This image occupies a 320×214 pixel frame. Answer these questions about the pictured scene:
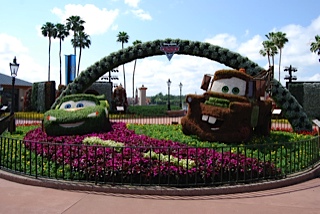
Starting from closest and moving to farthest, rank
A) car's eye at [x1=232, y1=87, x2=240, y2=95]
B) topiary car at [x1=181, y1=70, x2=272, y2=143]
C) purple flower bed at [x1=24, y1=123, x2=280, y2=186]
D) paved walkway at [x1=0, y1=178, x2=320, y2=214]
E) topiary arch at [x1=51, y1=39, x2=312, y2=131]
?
1. paved walkway at [x1=0, y1=178, x2=320, y2=214]
2. purple flower bed at [x1=24, y1=123, x2=280, y2=186]
3. topiary car at [x1=181, y1=70, x2=272, y2=143]
4. car's eye at [x1=232, y1=87, x2=240, y2=95]
5. topiary arch at [x1=51, y1=39, x2=312, y2=131]

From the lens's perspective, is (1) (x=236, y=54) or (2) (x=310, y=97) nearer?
(1) (x=236, y=54)

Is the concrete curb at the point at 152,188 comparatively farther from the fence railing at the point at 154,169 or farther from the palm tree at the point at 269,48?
the palm tree at the point at 269,48

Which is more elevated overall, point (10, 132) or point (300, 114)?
point (300, 114)

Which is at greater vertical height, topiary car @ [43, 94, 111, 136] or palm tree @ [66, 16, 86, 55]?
palm tree @ [66, 16, 86, 55]

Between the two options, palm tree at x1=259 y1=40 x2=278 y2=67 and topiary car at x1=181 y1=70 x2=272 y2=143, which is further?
palm tree at x1=259 y1=40 x2=278 y2=67

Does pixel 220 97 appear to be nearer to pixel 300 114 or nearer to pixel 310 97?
pixel 300 114

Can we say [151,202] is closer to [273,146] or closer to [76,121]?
[273,146]

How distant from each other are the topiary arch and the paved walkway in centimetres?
816

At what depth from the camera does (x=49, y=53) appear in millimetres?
58344

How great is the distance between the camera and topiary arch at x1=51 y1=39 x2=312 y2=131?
14672 millimetres

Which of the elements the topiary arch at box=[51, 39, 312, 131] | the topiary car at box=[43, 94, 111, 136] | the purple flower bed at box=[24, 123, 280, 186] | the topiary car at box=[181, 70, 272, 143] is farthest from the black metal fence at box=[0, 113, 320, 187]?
the topiary arch at box=[51, 39, 312, 131]

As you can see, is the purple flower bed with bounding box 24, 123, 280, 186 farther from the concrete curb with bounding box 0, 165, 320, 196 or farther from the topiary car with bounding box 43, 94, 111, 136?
the topiary car with bounding box 43, 94, 111, 136

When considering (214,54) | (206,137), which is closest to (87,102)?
(206,137)

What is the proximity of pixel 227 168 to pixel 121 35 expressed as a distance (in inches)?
2255
